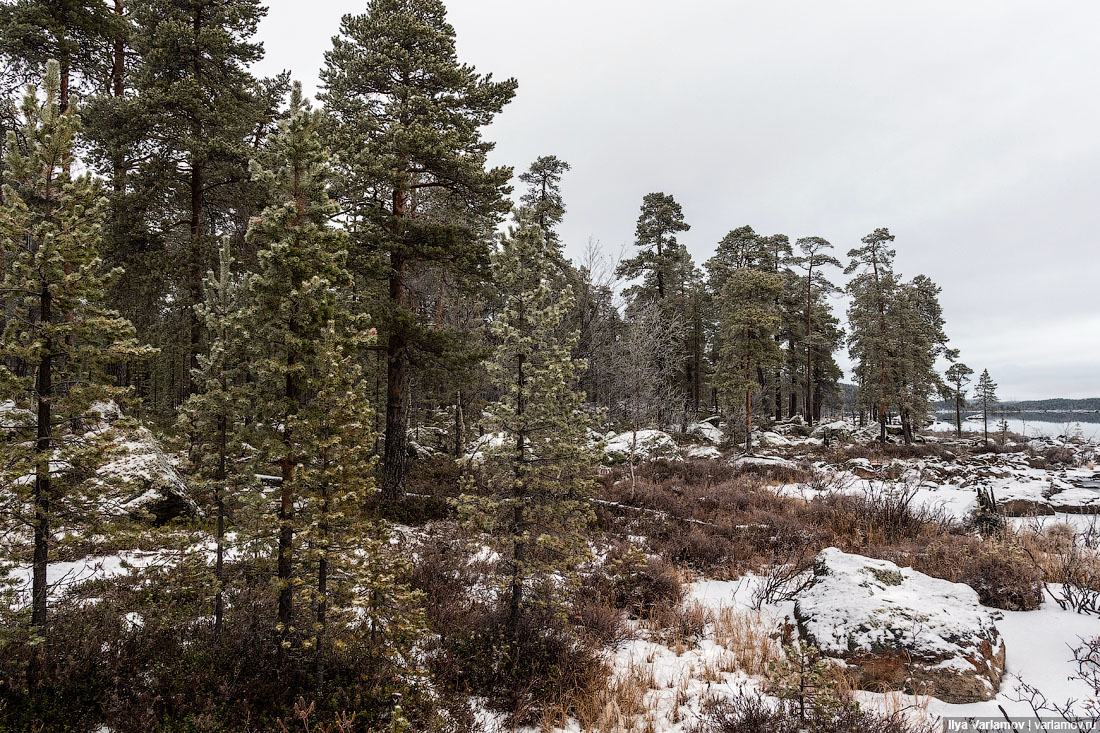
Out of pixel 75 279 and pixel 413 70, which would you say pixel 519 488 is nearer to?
pixel 75 279

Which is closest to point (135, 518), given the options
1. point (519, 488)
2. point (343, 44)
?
point (519, 488)

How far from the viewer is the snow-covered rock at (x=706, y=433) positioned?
26250 mm

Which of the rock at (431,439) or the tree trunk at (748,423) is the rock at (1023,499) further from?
the rock at (431,439)

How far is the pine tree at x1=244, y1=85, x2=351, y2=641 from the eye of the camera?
4137 millimetres

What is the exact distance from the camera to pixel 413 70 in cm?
1009

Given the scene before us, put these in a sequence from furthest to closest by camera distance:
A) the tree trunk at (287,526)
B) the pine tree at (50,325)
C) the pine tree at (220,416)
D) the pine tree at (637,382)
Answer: the pine tree at (637,382) < the pine tree at (220,416) < the tree trunk at (287,526) < the pine tree at (50,325)

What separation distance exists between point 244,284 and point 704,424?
2913cm

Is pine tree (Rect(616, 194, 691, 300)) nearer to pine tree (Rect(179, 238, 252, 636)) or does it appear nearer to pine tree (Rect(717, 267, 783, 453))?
pine tree (Rect(717, 267, 783, 453))

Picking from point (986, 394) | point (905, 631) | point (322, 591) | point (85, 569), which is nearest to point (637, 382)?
point (905, 631)

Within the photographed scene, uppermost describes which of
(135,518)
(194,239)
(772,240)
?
(772,240)

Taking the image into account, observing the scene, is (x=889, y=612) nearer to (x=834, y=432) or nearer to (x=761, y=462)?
(x=761, y=462)

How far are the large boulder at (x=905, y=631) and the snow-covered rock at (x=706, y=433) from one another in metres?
20.4

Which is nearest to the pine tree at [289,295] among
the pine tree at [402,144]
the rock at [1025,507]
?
the pine tree at [402,144]

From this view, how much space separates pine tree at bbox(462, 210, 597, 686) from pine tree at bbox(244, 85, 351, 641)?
1.78 metres
